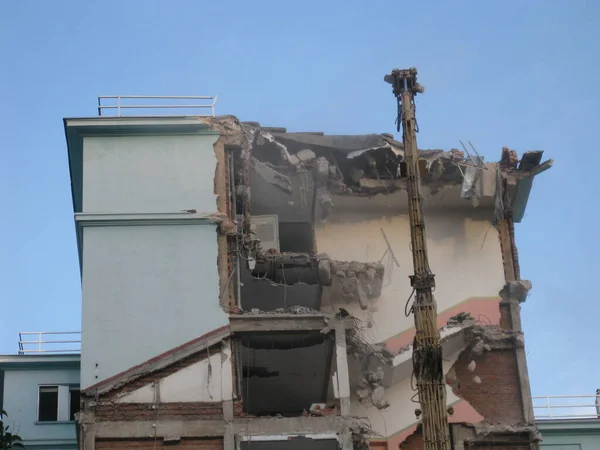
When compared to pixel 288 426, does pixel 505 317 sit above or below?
above

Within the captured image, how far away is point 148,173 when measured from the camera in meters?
32.6

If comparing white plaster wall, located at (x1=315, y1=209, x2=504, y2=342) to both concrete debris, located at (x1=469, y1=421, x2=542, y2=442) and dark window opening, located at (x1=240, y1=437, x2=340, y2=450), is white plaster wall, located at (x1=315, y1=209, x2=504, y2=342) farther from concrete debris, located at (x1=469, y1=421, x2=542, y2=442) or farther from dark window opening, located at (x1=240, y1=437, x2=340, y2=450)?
dark window opening, located at (x1=240, y1=437, x2=340, y2=450)

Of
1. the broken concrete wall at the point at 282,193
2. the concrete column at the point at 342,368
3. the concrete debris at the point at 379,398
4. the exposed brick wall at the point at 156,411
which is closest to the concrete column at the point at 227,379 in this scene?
the exposed brick wall at the point at 156,411

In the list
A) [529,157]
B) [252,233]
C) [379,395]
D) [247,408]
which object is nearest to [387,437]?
[379,395]

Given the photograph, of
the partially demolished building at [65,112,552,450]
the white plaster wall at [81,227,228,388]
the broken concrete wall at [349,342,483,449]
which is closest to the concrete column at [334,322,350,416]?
the partially demolished building at [65,112,552,450]

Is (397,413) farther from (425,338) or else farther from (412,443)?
(425,338)

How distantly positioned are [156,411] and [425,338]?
9186 millimetres

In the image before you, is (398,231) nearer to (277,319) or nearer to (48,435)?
(277,319)

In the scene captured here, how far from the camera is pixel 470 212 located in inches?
1427

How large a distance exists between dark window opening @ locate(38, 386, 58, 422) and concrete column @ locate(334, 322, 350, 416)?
1033cm

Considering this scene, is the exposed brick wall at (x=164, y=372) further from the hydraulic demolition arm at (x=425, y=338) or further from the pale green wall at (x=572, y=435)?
the pale green wall at (x=572, y=435)

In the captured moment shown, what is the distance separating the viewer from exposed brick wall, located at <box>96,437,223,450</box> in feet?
96.1

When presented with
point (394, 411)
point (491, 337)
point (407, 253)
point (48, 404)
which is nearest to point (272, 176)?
point (407, 253)

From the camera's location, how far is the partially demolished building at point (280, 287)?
2994 centimetres
